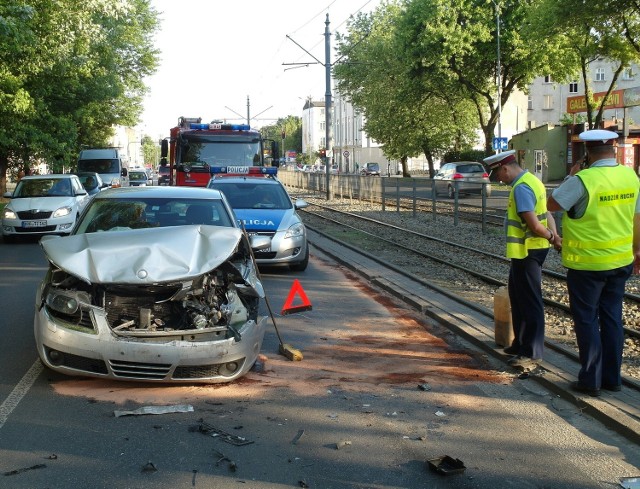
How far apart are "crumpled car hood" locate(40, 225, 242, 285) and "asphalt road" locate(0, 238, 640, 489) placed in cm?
90

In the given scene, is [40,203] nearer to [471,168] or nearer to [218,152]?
[218,152]

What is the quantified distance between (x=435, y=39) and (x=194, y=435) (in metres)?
42.5

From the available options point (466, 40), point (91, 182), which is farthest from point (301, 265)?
A: point (466, 40)

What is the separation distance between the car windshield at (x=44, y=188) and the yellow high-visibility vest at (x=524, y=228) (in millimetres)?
14916

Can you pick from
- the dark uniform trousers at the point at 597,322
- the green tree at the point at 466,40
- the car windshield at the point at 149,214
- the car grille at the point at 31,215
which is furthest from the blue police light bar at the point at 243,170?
the green tree at the point at 466,40

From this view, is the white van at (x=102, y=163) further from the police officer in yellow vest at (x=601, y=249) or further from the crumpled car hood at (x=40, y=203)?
the police officer in yellow vest at (x=601, y=249)

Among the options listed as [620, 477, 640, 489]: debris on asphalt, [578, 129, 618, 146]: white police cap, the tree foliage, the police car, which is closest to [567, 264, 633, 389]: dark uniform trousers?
[578, 129, 618, 146]: white police cap

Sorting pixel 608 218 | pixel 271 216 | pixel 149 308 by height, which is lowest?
pixel 149 308

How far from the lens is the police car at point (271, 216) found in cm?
1314

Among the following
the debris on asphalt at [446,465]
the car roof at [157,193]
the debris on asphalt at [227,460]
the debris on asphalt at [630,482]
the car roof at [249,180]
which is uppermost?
the car roof at [249,180]

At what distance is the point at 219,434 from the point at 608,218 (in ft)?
10.5

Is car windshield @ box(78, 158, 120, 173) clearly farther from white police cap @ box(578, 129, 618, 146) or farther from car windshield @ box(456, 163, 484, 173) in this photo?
white police cap @ box(578, 129, 618, 146)

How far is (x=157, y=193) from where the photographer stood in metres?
8.20

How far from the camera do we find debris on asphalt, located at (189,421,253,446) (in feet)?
16.6
